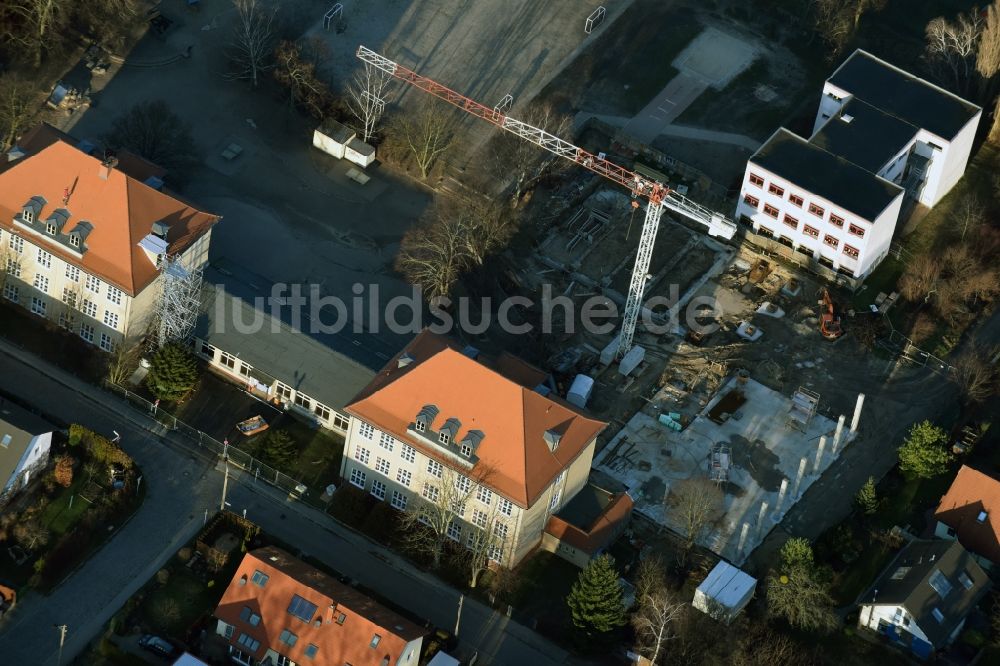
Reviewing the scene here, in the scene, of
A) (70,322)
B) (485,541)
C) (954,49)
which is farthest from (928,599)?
(70,322)

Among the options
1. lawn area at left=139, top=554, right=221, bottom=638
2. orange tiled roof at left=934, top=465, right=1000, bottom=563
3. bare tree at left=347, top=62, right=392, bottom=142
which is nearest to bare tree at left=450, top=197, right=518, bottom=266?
bare tree at left=347, top=62, right=392, bottom=142

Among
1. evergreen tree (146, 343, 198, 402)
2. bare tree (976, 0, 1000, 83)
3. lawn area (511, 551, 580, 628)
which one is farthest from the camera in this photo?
bare tree (976, 0, 1000, 83)

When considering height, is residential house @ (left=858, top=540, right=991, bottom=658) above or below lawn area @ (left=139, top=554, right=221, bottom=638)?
above

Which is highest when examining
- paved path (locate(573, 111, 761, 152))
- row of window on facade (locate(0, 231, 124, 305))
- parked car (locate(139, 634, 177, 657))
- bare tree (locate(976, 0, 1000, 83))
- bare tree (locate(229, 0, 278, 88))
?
bare tree (locate(976, 0, 1000, 83))

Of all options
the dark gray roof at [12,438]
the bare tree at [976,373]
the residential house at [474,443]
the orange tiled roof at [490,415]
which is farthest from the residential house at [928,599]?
the dark gray roof at [12,438]

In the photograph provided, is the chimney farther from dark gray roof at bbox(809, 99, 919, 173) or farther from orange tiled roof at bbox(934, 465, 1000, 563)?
orange tiled roof at bbox(934, 465, 1000, 563)

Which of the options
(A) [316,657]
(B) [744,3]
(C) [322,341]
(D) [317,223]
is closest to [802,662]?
(A) [316,657]

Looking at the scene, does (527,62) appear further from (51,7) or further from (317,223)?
(51,7)
